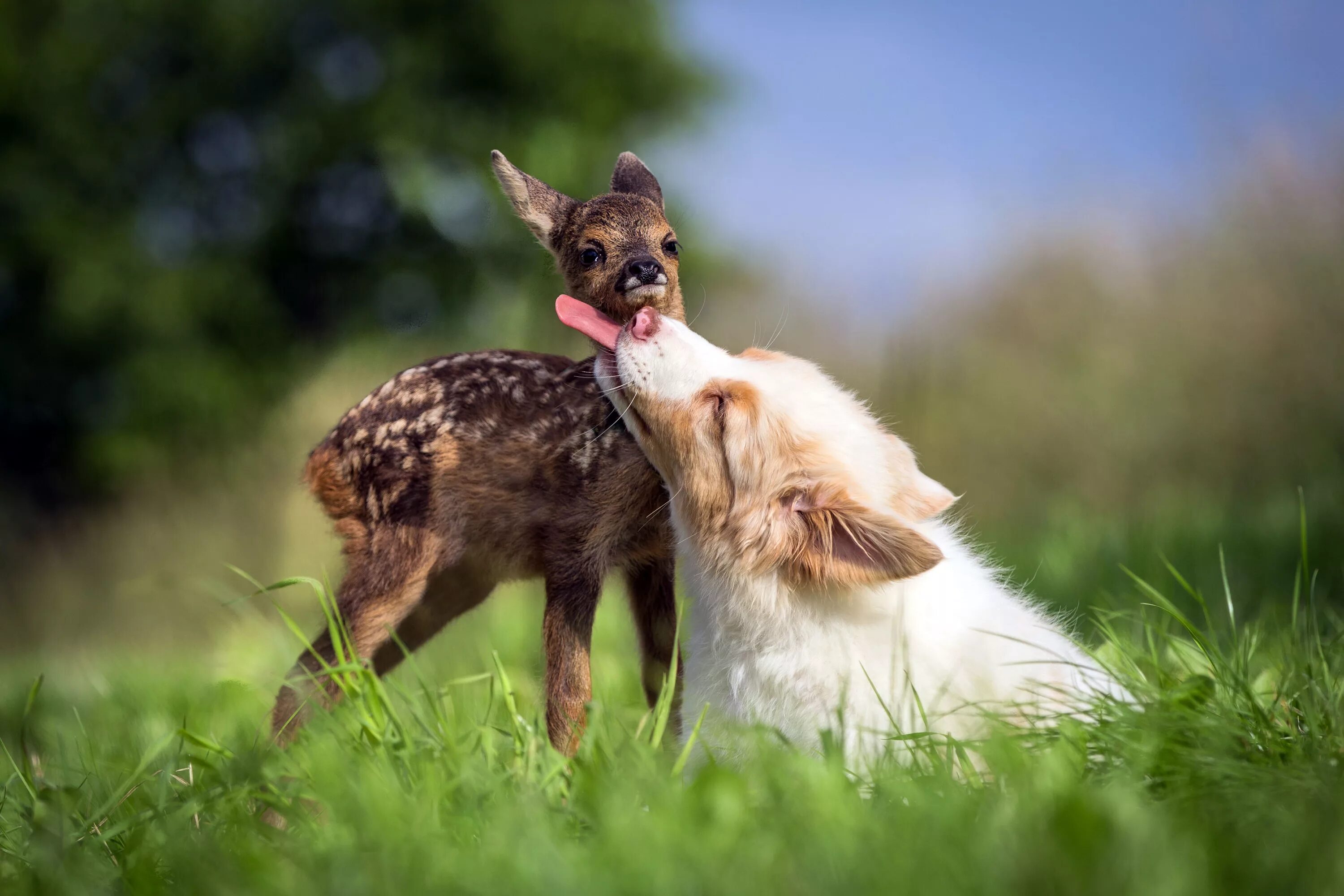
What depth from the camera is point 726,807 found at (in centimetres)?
211

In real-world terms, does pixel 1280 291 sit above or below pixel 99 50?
below

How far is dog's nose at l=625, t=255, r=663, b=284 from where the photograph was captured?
3.60 meters

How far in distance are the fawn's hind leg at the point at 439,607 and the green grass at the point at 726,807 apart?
0.70 m

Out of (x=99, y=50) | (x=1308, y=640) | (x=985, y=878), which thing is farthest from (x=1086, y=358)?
(x=99, y=50)

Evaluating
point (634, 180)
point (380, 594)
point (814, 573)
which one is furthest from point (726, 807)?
point (634, 180)

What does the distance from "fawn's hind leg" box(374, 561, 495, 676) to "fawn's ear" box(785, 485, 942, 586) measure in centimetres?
128

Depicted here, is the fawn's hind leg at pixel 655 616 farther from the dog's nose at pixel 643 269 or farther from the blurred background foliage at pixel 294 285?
the blurred background foliage at pixel 294 285

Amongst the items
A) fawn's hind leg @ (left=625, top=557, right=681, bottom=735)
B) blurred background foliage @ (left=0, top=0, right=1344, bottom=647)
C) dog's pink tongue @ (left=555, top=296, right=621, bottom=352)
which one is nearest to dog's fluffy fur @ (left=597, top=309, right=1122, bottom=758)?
dog's pink tongue @ (left=555, top=296, right=621, bottom=352)

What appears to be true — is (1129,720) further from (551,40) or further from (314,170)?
(314,170)

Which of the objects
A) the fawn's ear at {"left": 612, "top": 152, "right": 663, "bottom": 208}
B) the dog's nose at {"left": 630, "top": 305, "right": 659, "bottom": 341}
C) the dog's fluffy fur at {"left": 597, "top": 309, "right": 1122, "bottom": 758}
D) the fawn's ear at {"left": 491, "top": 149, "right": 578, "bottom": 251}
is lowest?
the dog's fluffy fur at {"left": 597, "top": 309, "right": 1122, "bottom": 758}

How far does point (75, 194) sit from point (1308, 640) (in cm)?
1747

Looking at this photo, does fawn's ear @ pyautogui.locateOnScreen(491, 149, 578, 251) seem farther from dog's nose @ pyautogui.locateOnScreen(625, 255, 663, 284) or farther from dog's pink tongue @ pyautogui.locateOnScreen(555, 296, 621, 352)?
dog's pink tongue @ pyautogui.locateOnScreen(555, 296, 621, 352)

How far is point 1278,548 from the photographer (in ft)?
20.0

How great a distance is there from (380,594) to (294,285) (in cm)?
1413
